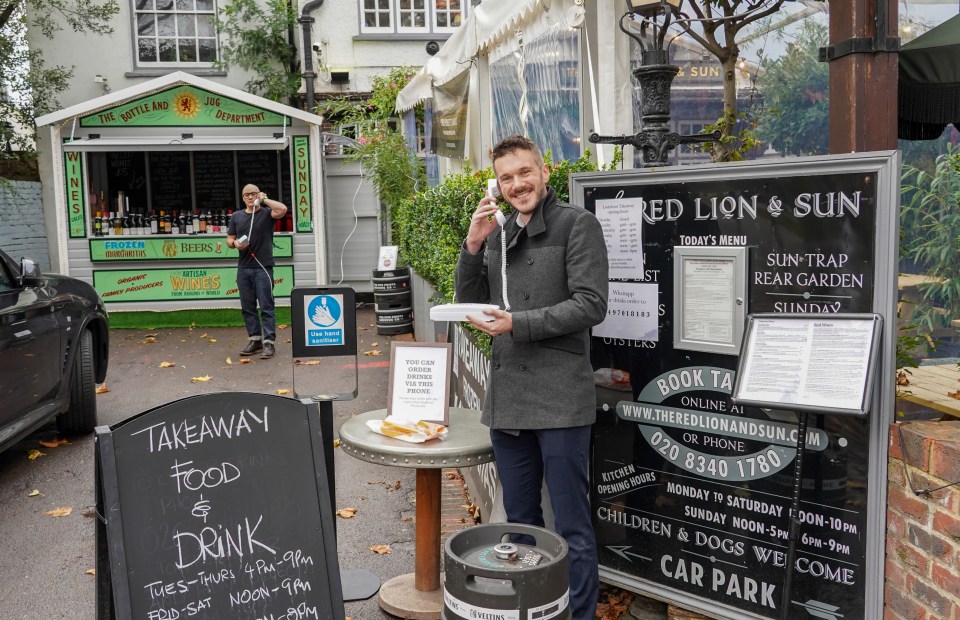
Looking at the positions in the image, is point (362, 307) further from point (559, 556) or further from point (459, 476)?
point (559, 556)

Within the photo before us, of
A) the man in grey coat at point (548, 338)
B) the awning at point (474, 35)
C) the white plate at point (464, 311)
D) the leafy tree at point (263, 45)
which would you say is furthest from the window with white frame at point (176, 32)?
the white plate at point (464, 311)

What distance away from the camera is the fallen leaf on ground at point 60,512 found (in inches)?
225

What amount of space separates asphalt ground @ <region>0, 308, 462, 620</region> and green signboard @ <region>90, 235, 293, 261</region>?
8.94ft

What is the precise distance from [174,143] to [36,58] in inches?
149

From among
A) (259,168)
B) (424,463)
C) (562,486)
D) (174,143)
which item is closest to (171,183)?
(259,168)

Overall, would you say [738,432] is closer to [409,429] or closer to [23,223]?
[409,429]

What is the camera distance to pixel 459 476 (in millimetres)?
6371

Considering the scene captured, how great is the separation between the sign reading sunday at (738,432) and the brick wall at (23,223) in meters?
12.5

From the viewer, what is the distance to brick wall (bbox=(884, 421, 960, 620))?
291 centimetres

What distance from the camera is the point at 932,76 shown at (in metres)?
3.68

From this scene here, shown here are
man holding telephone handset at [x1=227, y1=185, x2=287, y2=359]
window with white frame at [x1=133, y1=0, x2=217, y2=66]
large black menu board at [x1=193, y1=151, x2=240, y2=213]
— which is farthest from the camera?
window with white frame at [x1=133, y1=0, x2=217, y2=66]

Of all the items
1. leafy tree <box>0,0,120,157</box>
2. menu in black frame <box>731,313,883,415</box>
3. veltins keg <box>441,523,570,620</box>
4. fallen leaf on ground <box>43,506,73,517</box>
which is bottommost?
fallen leaf on ground <box>43,506,73,517</box>

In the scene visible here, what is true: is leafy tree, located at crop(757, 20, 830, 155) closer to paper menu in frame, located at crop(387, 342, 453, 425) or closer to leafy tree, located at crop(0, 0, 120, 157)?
paper menu in frame, located at crop(387, 342, 453, 425)

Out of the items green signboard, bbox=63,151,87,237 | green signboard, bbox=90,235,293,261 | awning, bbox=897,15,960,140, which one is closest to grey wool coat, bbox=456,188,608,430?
awning, bbox=897,15,960,140
